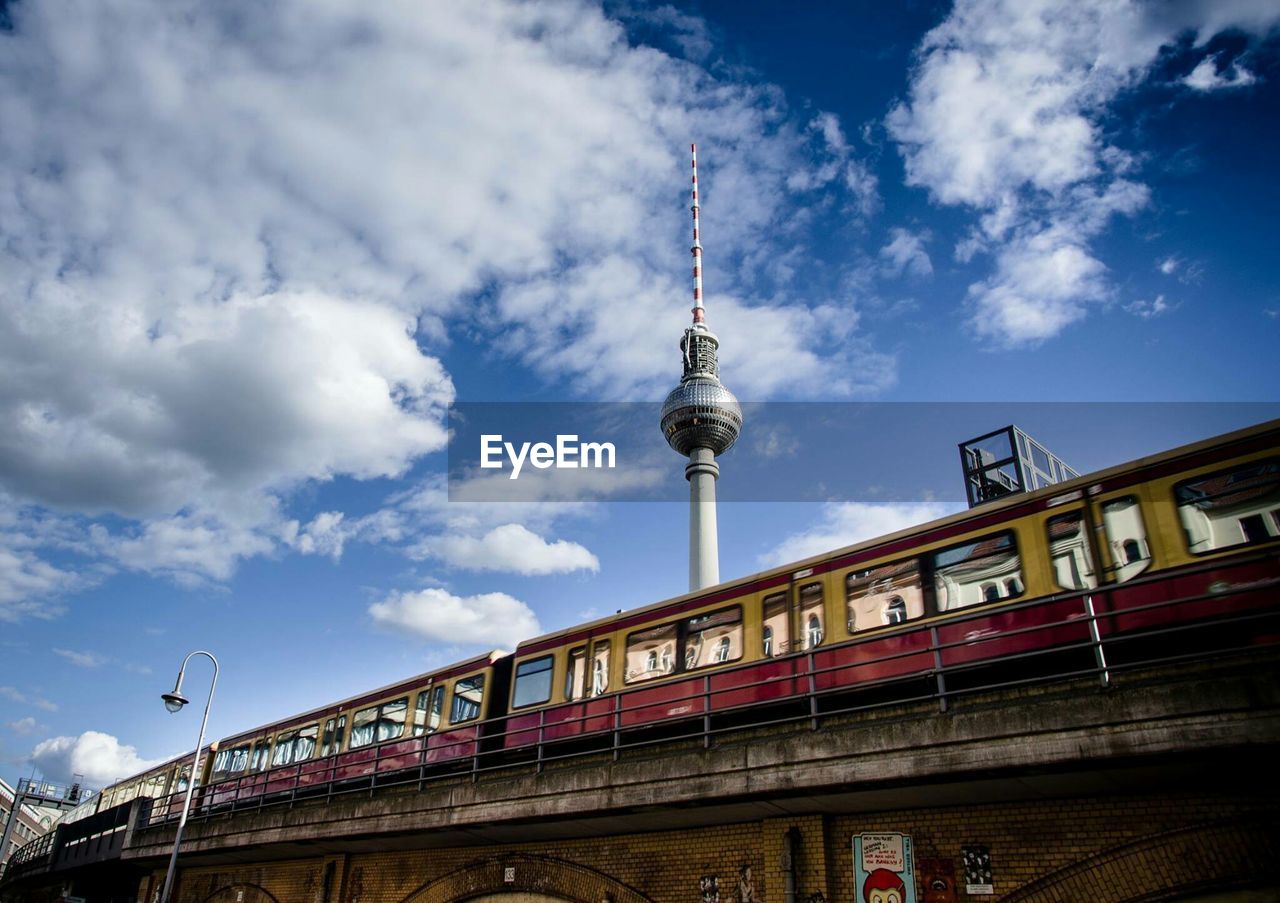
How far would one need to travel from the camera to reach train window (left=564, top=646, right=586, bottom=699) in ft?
50.1

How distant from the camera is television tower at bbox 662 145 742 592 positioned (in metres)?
64.6

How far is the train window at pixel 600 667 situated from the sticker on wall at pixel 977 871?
22.4 ft

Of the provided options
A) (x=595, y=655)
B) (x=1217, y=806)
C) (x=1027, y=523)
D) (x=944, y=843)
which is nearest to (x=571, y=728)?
(x=595, y=655)

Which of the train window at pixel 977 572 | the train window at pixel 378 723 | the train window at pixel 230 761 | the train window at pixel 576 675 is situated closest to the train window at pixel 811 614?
the train window at pixel 977 572

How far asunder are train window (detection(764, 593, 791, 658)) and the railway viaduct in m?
1.12

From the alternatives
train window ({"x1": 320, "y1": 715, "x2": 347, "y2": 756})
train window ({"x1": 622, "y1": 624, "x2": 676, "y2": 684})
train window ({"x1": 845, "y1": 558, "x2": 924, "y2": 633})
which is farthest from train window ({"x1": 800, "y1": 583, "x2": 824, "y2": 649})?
train window ({"x1": 320, "y1": 715, "x2": 347, "y2": 756})

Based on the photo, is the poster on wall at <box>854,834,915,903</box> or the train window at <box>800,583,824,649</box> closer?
the poster on wall at <box>854,834,915,903</box>

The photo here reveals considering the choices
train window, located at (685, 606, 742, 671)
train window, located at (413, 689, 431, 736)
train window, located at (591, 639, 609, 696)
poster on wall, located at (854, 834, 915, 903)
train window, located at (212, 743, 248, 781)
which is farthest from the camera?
train window, located at (212, 743, 248, 781)

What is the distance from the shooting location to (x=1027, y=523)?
10.8 m

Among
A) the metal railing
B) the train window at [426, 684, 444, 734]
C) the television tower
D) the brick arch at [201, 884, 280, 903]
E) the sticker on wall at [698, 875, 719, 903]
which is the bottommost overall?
the sticker on wall at [698, 875, 719, 903]

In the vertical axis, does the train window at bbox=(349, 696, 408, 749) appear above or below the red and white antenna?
below

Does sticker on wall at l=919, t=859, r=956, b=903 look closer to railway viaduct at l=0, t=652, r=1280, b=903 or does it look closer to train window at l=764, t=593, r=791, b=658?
railway viaduct at l=0, t=652, r=1280, b=903

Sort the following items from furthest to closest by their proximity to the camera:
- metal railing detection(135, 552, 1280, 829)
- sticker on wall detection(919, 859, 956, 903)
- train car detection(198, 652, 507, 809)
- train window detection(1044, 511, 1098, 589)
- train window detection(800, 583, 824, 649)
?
train car detection(198, 652, 507, 809), train window detection(800, 583, 824, 649), train window detection(1044, 511, 1098, 589), sticker on wall detection(919, 859, 956, 903), metal railing detection(135, 552, 1280, 829)

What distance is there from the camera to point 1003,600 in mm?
10578
